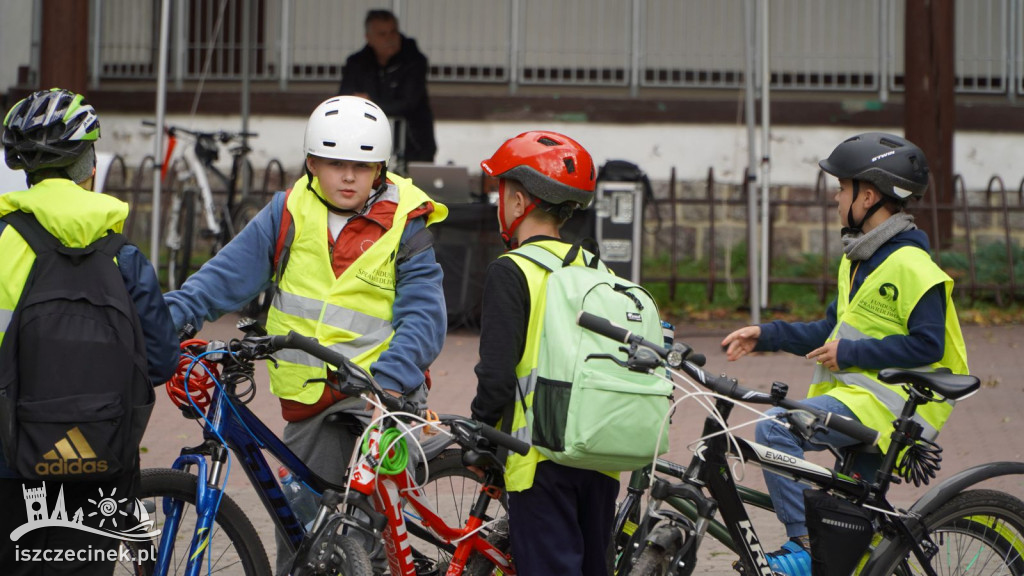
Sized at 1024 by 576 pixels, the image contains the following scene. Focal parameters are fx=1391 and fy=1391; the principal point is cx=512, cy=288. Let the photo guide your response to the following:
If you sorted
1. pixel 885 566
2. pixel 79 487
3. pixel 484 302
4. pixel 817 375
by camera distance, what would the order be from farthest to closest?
pixel 817 375 → pixel 885 566 → pixel 484 302 → pixel 79 487

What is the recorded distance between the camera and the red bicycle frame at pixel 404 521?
358 cm

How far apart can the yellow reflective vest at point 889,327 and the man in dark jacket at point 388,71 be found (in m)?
7.52

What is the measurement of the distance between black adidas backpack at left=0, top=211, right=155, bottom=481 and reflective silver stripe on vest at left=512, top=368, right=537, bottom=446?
3.27ft

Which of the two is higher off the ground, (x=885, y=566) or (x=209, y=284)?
(x=209, y=284)

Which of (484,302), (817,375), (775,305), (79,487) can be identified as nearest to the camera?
(79,487)

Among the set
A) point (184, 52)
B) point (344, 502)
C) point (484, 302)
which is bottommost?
point (344, 502)

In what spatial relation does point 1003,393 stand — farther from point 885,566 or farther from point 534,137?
point 534,137

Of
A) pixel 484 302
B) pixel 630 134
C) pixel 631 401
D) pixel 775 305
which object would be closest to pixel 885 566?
pixel 631 401

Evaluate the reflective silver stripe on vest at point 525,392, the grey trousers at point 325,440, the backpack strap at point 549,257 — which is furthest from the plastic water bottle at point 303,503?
the backpack strap at point 549,257

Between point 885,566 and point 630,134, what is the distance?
974cm

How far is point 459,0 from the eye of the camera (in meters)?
14.4

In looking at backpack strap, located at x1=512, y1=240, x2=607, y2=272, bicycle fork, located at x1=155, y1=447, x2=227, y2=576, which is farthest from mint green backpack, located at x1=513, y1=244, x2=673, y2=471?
bicycle fork, located at x1=155, y1=447, x2=227, y2=576

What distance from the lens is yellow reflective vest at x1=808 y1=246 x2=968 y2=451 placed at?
14.2 feet

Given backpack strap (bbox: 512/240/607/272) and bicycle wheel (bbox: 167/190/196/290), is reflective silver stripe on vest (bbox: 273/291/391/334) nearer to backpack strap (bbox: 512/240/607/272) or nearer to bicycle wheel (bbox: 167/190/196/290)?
backpack strap (bbox: 512/240/607/272)
